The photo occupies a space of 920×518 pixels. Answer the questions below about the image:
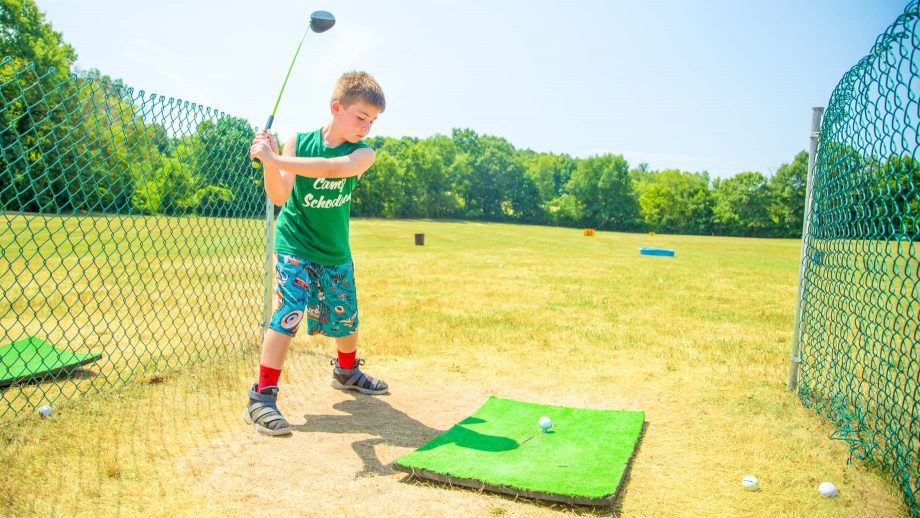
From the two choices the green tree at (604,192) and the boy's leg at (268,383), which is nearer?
the boy's leg at (268,383)

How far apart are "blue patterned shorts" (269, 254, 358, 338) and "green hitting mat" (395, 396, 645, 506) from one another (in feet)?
3.33

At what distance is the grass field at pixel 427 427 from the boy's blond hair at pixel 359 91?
1.94 m

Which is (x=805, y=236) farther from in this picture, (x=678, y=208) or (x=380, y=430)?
(x=678, y=208)

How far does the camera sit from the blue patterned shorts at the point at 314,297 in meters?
3.54

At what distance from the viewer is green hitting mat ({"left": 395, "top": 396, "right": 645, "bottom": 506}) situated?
278 cm

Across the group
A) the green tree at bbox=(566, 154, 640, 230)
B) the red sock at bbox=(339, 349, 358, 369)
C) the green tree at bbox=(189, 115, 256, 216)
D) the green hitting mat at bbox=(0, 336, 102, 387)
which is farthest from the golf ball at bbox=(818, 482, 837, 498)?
the green tree at bbox=(566, 154, 640, 230)

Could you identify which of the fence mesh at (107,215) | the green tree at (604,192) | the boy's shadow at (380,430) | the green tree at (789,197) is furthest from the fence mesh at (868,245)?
the green tree at (604,192)

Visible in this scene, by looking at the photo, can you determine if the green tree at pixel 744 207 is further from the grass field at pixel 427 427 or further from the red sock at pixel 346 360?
the red sock at pixel 346 360

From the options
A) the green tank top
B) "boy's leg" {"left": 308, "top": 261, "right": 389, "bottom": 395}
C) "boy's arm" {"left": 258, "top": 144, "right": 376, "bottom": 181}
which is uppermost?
"boy's arm" {"left": 258, "top": 144, "right": 376, "bottom": 181}

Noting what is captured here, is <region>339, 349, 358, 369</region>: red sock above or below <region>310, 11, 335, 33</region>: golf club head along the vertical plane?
below

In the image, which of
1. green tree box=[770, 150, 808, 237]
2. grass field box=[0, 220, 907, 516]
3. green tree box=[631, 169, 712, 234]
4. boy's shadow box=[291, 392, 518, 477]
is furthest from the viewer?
green tree box=[631, 169, 712, 234]

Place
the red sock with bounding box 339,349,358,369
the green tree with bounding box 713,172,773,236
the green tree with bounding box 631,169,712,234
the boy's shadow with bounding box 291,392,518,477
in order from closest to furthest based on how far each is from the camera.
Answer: the boy's shadow with bounding box 291,392,518,477, the red sock with bounding box 339,349,358,369, the green tree with bounding box 713,172,773,236, the green tree with bounding box 631,169,712,234

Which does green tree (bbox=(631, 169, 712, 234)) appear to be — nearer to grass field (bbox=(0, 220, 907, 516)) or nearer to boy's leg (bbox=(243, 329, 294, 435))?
grass field (bbox=(0, 220, 907, 516))

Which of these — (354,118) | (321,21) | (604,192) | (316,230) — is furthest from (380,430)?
(604,192)
